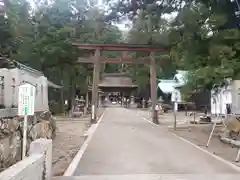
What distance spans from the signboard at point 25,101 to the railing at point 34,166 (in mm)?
774

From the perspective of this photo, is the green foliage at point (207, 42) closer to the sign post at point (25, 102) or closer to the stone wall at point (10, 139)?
the stone wall at point (10, 139)

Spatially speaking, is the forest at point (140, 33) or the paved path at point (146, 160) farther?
the forest at point (140, 33)

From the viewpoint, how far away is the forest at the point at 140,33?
1759 centimetres

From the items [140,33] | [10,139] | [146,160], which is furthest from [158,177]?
[140,33]

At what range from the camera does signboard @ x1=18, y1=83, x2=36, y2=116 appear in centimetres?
837

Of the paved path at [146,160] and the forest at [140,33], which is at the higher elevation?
the forest at [140,33]

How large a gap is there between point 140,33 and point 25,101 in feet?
102

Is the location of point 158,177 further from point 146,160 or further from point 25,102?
point 25,102

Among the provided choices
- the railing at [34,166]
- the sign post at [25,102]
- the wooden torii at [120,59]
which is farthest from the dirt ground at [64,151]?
the wooden torii at [120,59]

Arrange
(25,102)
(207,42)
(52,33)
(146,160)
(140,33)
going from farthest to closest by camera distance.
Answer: (140,33) < (52,33) < (207,42) < (146,160) < (25,102)

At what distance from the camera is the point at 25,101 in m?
8.42

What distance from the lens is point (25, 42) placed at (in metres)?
32.3

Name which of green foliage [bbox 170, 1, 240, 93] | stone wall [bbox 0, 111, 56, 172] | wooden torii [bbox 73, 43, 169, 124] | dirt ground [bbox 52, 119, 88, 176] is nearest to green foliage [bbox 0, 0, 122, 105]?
→ wooden torii [bbox 73, 43, 169, 124]

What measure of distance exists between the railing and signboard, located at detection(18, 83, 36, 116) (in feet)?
2.54
